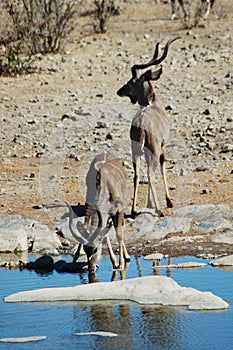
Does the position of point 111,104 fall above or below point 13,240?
above

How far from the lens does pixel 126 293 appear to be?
7.87m

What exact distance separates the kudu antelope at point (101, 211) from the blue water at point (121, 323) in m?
0.43

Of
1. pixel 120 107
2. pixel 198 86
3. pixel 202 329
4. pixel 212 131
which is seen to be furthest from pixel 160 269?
pixel 198 86

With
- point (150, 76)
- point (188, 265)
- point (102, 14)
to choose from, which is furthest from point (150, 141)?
point (102, 14)

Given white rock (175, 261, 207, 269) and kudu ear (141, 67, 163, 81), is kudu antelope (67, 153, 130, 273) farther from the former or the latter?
kudu ear (141, 67, 163, 81)

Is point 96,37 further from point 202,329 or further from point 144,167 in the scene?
point 202,329

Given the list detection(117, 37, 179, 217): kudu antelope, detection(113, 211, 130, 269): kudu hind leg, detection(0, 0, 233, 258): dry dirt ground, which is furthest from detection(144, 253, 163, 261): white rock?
detection(0, 0, 233, 258): dry dirt ground

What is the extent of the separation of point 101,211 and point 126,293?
1.04 meters

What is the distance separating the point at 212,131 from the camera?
1464cm

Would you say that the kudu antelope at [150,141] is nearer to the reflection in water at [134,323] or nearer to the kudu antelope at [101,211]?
the kudu antelope at [101,211]

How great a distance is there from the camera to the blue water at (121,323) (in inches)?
266

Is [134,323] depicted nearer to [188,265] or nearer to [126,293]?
[126,293]

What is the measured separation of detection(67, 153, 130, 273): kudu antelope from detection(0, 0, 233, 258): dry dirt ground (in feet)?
6.12

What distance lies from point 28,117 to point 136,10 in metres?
10.3
